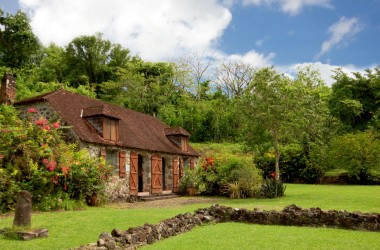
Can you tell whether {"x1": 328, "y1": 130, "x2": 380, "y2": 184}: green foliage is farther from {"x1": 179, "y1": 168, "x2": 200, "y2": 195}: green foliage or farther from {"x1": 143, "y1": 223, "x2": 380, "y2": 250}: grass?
{"x1": 143, "y1": 223, "x2": 380, "y2": 250}: grass

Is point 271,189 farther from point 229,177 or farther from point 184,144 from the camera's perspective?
point 184,144

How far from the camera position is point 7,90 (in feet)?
57.9

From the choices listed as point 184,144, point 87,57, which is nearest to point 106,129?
point 184,144

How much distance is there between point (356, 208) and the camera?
1305cm

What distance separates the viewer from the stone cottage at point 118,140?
1642cm

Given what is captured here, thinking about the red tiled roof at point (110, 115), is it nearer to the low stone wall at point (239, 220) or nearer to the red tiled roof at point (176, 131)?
the red tiled roof at point (176, 131)

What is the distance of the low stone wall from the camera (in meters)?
7.70

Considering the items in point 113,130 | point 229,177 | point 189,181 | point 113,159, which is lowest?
point 189,181

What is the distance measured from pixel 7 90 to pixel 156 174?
27.8ft

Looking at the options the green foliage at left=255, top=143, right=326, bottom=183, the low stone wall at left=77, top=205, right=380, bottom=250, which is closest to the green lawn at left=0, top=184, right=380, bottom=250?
the low stone wall at left=77, top=205, right=380, bottom=250

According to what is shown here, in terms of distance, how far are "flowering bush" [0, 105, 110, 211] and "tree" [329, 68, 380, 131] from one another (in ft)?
79.3

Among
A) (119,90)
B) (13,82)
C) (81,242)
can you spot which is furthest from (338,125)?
(81,242)

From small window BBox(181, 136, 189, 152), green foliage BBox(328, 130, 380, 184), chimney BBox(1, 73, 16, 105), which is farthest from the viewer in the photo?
green foliage BBox(328, 130, 380, 184)

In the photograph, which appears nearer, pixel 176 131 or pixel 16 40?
pixel 176 131
